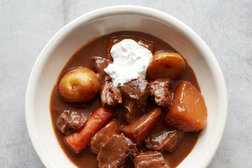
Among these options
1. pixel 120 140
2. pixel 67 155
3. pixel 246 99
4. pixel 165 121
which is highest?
pixel 246 99

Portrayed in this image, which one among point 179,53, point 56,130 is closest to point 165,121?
point 179,53

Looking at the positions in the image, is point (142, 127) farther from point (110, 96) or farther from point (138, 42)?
point (138, 42)

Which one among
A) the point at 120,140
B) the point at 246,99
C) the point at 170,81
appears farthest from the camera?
the point at 246,99

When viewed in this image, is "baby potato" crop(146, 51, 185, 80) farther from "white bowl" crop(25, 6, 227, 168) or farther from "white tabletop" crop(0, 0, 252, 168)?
"white tabletop" crop(0, 0, 252, 168)

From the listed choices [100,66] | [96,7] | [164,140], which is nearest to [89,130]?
[100,66]

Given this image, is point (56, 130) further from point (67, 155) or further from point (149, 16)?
point (149, 16)

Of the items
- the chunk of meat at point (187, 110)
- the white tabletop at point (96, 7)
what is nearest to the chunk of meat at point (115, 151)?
the chunk of meat at point (187, 110)
